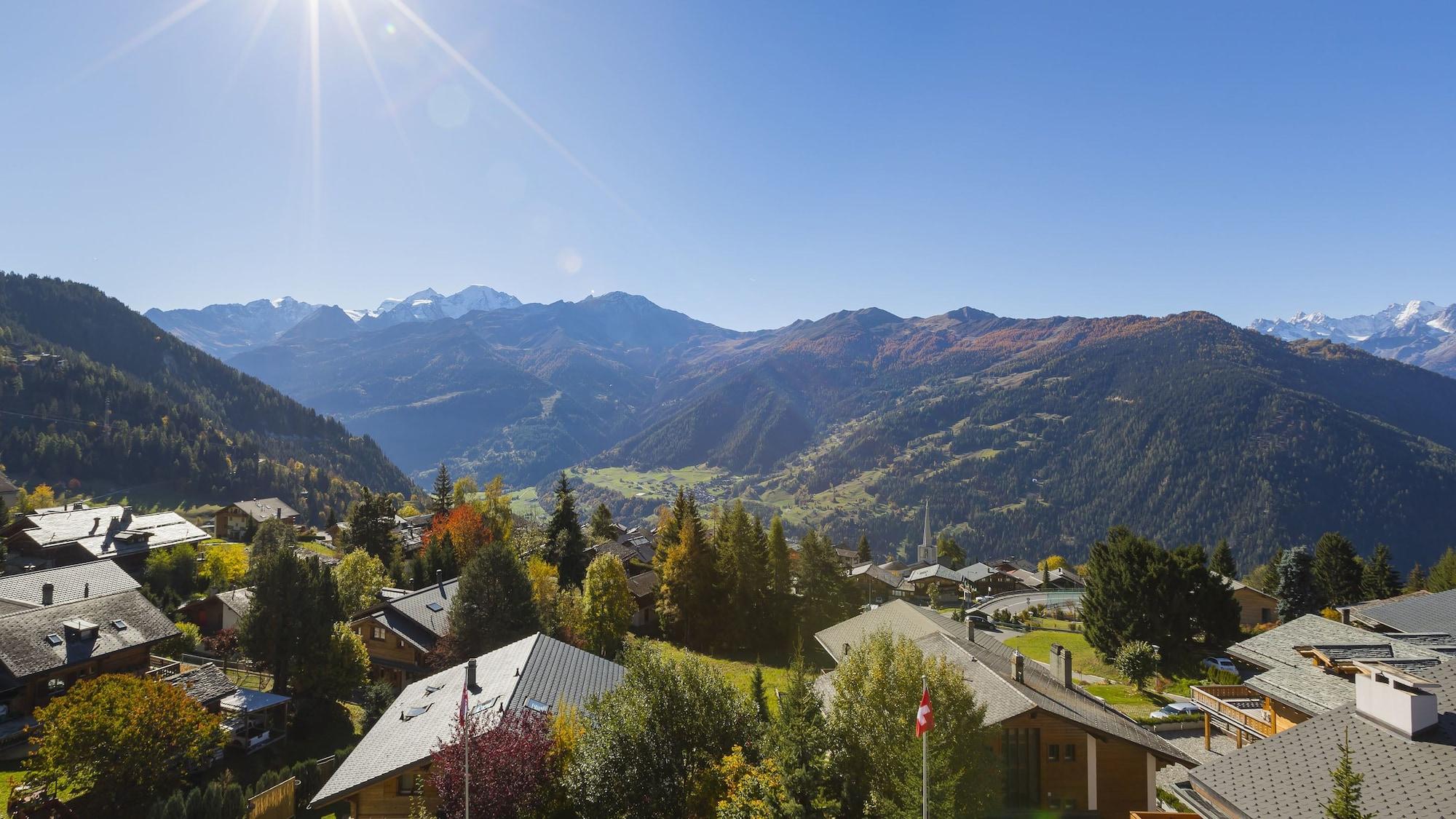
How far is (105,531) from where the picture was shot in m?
75.7

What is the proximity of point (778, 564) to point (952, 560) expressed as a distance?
274 feet

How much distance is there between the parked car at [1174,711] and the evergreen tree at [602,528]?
6417 centimetres

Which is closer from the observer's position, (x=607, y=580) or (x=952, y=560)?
(x=607, y=580)

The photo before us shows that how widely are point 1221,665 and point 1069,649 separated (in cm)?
1197

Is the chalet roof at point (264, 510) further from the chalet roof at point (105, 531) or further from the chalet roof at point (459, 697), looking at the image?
the chalet roof at point (459, 697)

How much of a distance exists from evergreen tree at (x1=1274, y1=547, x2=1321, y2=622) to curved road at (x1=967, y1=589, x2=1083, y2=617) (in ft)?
73.8

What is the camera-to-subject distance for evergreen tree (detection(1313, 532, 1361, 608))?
64.7m

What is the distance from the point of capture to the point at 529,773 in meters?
20.1

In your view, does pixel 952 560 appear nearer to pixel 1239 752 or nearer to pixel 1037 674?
pixel 1037 674

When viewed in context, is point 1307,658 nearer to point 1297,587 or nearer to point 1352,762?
point 1352,762

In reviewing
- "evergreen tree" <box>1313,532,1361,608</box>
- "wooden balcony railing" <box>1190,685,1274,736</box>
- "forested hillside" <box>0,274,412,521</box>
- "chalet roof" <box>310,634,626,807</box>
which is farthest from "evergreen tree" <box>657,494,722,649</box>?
"forested hillside" <box>0,274,412,521</box>

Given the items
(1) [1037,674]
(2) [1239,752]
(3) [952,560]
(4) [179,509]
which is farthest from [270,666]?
(4) [179,509]

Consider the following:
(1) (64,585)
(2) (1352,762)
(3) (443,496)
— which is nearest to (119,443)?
(3) (443,496)

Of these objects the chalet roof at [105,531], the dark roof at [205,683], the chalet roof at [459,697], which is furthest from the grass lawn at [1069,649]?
the chalet roof at [105,531]
